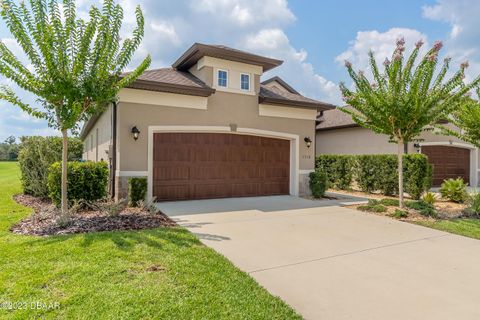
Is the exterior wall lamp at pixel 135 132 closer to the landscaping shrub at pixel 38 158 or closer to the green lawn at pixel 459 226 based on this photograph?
the landscaping shrub at pixel 38 158

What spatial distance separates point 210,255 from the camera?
4719mm

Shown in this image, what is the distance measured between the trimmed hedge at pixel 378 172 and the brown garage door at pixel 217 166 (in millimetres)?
4344

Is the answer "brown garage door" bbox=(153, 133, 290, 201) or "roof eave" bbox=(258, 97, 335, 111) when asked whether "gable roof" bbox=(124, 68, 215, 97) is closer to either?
"brown garage door" bbox=(153, 133, 290, 201)

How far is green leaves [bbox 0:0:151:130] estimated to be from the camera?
589 centimetres

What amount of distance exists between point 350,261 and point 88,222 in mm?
5510

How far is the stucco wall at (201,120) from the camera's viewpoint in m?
Answer: 9.27

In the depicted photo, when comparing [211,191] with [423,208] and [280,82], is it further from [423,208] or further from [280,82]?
[280,82]

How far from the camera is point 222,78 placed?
10938 mm

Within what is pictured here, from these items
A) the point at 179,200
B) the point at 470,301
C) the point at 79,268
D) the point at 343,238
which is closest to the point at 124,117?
the point at 179,200

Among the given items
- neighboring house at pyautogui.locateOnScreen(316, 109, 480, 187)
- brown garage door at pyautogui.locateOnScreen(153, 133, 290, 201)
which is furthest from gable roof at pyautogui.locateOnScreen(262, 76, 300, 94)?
brown garage door at pyautogui.locateOnScreen(153, 133, 290, 201)

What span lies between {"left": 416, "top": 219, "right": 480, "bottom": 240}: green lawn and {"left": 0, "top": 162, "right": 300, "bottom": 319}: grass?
5656 mm

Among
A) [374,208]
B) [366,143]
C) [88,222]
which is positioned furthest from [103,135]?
Result: [366,143]

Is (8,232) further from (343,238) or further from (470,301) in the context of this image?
(470,301)

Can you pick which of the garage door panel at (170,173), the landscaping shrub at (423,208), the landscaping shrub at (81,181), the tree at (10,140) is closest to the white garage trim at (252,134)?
the garage door panel at (170,173)
